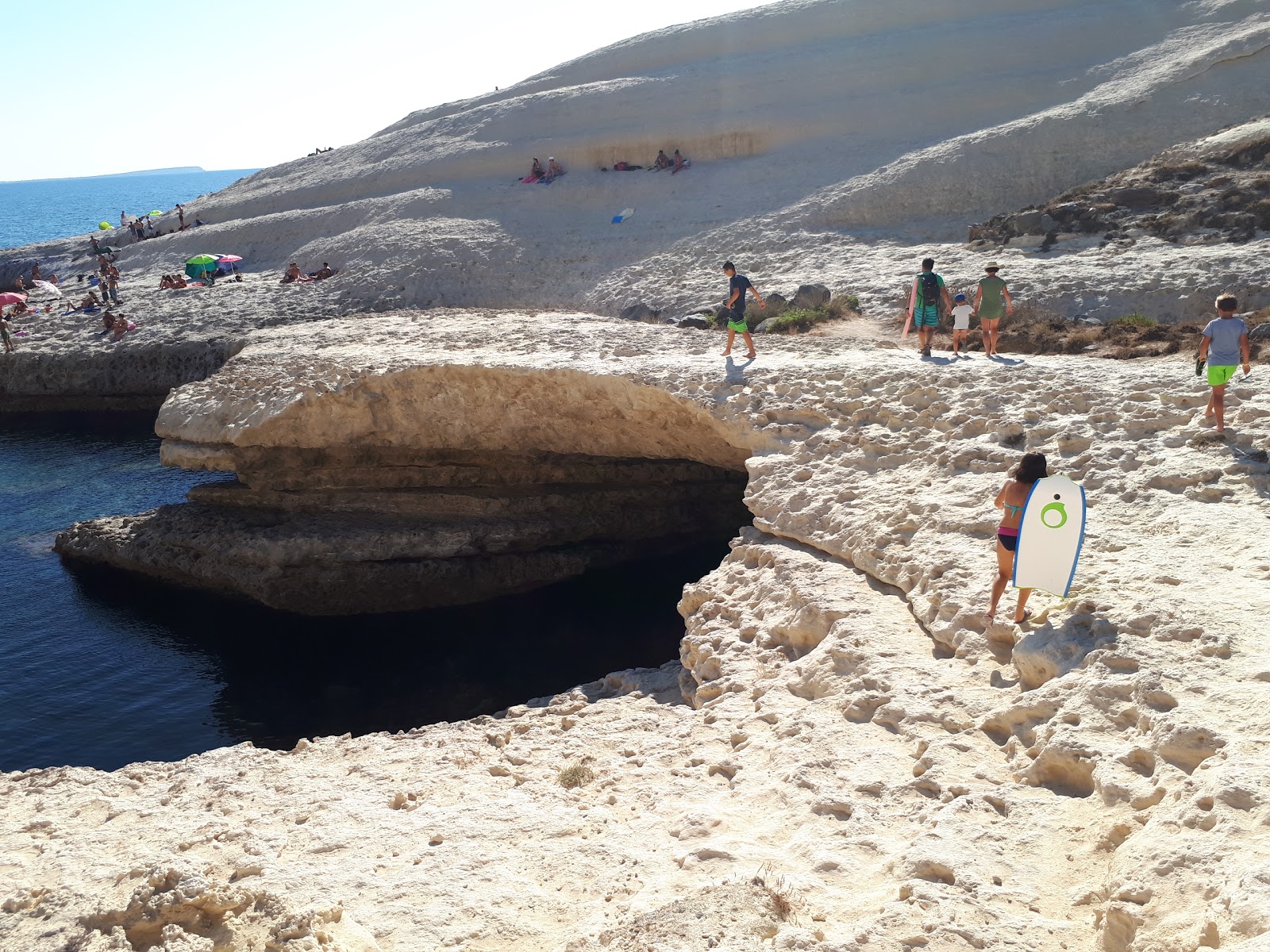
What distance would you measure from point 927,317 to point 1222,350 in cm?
456

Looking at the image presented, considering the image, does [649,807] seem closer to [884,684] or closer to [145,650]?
[884,684]

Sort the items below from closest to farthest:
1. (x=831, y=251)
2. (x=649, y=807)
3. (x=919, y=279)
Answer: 1. (x=649, y=807)
2. (x=919, y=279)
3. (x=831, y=251)

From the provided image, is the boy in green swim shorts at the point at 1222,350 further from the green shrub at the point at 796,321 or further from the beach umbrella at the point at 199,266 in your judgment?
the beach umbrella at the point at 199,266

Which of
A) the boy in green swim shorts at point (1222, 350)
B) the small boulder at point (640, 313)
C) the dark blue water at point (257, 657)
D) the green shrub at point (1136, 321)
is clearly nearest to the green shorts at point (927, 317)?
the green shrub at point (1136, 321)

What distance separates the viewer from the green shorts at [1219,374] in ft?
29.6

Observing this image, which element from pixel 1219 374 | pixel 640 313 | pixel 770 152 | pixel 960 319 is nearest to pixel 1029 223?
pixel 960 319

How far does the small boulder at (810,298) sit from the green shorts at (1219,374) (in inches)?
424

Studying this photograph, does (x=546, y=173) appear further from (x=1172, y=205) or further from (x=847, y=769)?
(x=847, y=769)

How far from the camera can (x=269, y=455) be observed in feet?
52.0

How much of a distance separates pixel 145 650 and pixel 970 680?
13194 mm

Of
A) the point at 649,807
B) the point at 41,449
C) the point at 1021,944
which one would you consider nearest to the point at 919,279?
the point at 649,807

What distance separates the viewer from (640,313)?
22.7 meters

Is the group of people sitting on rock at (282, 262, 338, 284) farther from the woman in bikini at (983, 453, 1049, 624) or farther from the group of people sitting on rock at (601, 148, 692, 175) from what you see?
the woman in bikini at (983, 453, 1049, 624)

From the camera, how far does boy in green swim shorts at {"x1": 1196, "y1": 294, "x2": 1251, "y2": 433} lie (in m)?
9.02
